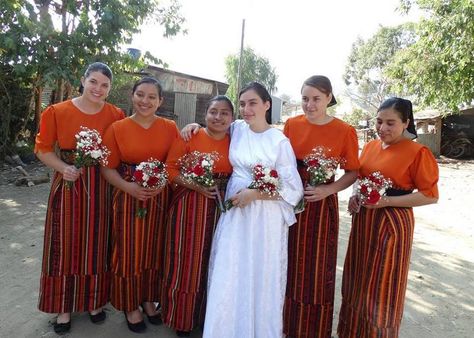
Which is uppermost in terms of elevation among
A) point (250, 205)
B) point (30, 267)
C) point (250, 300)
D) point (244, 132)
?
point (244, 132)

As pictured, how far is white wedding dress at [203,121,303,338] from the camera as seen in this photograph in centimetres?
276

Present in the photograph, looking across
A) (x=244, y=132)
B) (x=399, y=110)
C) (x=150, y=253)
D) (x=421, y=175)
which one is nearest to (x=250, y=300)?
(x=150, y=253)

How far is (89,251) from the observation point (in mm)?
3104

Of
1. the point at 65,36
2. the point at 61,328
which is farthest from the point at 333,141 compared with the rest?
the point at 65,36

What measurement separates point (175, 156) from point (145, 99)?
49 cm

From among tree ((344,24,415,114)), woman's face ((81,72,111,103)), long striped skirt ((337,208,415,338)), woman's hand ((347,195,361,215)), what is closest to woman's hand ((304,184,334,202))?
woman's hand ((347,195,361,215))

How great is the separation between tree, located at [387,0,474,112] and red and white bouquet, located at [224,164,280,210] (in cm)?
890

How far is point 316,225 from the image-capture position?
292cm

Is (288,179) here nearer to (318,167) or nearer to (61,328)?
(318,167)

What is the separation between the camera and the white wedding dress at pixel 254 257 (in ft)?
9.07

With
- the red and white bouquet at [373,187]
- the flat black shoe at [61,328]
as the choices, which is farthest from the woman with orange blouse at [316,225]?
the flat black shoe at [61,328]

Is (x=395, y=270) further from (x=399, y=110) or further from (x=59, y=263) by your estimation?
(x=59, y=263)

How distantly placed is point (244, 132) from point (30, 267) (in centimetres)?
312

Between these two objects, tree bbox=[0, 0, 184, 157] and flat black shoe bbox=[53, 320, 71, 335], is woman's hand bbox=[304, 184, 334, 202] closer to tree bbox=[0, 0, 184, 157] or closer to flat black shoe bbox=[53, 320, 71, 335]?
flat black shoe bbox=[53, 320, 71, 335]
